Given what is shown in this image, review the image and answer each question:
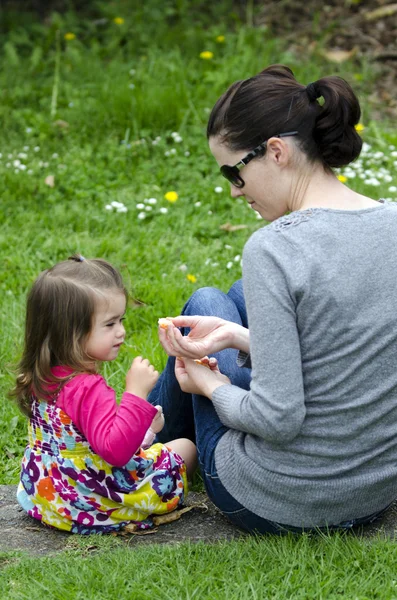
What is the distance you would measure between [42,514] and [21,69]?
4.83 metres

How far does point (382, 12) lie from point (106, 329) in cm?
540

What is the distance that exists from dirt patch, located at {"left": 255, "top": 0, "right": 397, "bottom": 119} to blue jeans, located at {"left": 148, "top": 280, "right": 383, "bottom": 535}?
4069mm

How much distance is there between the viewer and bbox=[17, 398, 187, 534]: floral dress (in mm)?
2707

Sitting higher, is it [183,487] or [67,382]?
→ [67,382]

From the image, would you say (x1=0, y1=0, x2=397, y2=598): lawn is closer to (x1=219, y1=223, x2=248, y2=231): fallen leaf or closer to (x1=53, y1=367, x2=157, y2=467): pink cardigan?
(x1=219, y1=223, x2=248, y2=231): fallen leaf

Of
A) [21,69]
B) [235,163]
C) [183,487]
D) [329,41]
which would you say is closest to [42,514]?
[183,487]

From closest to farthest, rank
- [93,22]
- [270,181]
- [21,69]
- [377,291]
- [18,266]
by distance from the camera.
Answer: [377,291] → [270,181] → [18,266] → [21,69] → [93,22]

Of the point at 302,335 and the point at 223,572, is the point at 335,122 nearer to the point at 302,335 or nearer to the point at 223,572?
the point at 302,335

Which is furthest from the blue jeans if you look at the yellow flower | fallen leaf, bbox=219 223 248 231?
the yellow flower

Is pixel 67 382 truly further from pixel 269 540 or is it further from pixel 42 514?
pixel 269 540

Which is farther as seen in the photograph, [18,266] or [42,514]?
[18,266]

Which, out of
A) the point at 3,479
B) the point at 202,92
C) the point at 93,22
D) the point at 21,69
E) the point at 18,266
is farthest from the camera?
the point at 93,22

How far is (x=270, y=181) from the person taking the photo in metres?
2.52

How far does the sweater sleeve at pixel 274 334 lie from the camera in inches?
88.4
